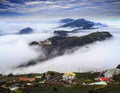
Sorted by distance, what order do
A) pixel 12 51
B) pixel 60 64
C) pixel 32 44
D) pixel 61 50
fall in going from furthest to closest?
pixel 12 51
pixel 32 44
pixel 61 50
pixel 60 64

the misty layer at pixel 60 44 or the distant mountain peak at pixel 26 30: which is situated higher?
the misty layer at pixel 60 44

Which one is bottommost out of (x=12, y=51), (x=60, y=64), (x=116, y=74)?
(x=12, y=51)

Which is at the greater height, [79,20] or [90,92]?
[90,92]

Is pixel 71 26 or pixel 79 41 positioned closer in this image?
pixel 79 41

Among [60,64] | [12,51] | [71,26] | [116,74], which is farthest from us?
[71,26]

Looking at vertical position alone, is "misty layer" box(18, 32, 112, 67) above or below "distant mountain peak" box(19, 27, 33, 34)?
above

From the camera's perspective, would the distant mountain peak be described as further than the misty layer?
Yes

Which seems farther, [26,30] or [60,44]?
[26,30]

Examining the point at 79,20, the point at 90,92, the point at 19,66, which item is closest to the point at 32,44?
the point at 19,66

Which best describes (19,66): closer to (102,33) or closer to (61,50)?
(61,50)

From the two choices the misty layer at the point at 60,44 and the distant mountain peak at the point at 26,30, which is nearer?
the misty layer at the point at 60,44

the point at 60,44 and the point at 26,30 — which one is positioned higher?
the point at 60,44
